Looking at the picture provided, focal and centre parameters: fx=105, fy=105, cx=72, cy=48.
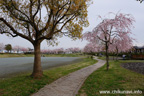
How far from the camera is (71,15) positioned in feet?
33.9

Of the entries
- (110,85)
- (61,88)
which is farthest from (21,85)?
(110,85)

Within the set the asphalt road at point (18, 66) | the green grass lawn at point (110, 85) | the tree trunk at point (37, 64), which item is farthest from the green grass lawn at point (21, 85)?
the asphalt road at point (18, 66)

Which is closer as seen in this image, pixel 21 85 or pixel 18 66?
pixel 21 85

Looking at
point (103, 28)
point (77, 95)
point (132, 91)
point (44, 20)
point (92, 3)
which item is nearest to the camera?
point (77, 95)

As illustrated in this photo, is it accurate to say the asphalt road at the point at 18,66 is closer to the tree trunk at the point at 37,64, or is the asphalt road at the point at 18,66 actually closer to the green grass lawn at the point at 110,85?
the tree trunk at the point at 37,64

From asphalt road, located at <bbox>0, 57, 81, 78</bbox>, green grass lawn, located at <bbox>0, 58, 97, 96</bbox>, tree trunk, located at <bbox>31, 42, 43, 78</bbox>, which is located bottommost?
asphalt road, located at <bbox>0, 57, 81, 78</bbox>

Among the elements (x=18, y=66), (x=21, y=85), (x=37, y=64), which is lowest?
(x=18, y=66)

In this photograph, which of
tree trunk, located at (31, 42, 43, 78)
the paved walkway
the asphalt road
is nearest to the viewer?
the paved walkway

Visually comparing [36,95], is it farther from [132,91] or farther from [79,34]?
[79,34]

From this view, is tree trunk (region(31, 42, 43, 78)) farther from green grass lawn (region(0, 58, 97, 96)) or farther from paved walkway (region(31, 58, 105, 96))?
paved walkway (region(31, 58, 105, 96))

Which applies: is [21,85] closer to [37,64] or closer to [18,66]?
[37,64]

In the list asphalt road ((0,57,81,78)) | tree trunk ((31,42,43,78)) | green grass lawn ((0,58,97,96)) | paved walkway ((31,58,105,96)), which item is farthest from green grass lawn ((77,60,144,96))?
asphalt road ((0,57,81,78))

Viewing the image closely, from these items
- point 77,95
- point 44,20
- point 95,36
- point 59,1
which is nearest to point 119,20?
point 95,36

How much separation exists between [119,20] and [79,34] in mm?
6218
